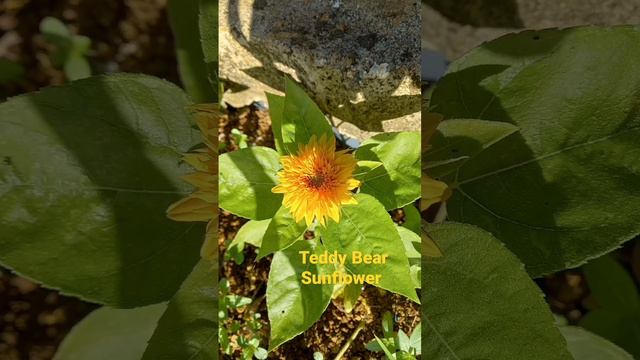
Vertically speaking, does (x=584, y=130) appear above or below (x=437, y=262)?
above

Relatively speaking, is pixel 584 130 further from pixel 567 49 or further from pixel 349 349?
pixel 349 349

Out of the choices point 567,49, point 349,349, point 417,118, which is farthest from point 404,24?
point 349,349

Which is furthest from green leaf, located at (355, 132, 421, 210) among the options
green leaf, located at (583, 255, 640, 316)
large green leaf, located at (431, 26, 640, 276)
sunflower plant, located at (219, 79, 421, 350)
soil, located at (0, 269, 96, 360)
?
soil, located at (0, 269, 96, 360)

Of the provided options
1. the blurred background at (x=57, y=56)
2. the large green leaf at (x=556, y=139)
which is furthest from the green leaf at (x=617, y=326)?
the blurred background at (x=57, y=56)

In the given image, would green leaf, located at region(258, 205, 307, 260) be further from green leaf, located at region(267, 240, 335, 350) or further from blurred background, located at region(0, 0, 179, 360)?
blurred background, located at region(0, 0, 179, 360)

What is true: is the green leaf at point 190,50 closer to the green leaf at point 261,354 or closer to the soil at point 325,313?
the soil at point 325,313
